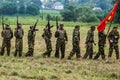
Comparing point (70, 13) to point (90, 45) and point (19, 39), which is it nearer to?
point (19, 39)

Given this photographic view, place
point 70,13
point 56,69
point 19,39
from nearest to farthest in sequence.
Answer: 1. point 56,69
2. point 19,39
3. point 70,13

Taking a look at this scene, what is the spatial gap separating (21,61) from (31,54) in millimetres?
2516

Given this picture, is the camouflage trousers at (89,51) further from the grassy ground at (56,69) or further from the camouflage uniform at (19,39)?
the camouflage uniform at (19,39)

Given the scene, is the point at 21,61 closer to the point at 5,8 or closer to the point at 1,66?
the point at 1,66

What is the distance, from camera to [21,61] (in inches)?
756

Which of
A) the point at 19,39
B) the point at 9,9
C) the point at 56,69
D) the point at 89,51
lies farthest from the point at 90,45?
the point at 9,9

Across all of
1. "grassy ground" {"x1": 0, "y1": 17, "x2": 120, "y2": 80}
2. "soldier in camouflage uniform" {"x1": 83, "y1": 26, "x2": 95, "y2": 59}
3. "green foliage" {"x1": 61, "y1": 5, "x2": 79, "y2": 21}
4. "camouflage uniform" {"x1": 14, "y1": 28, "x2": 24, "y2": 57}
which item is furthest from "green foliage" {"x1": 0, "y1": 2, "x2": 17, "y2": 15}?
"grassy ground" {"x1": 0, "y1": 17, "x2": 120, "y2": 80}

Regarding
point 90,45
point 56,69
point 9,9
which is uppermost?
point 90,45

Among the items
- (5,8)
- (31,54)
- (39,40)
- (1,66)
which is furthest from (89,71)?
(5,8)

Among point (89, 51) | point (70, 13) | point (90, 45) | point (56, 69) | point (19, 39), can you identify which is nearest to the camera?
point (56, 69)

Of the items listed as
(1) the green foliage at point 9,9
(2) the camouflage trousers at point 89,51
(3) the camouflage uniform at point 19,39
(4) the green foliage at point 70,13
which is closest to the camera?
(2) the camouflage trousers at point 89,51

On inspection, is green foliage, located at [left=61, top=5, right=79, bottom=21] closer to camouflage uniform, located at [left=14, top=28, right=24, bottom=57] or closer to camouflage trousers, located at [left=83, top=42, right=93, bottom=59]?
camouflage uniform, located at [left=14, top=28, right=24, bottom=57]

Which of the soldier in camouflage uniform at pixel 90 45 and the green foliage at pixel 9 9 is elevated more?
the soldier in camouflage uniform at pixel 90 45

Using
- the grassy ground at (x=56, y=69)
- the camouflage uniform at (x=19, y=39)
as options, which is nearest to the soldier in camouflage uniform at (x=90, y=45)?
the grassy ground at (x=56, y=69)
